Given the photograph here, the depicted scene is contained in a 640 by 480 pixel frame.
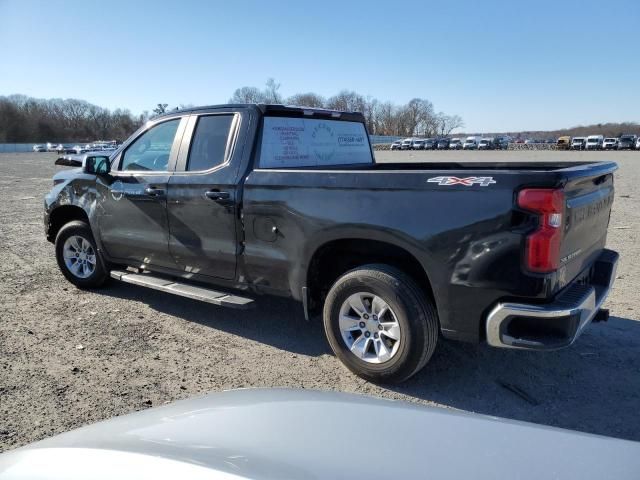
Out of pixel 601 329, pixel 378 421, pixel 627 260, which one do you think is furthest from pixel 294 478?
pixel 627 260

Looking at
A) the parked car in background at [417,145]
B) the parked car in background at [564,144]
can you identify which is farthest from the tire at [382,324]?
the parked car in background at [564,144]

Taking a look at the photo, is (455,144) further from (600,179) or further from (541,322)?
(541,322)

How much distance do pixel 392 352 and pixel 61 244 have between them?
4.34 metres

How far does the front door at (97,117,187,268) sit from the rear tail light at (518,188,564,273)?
3222mm

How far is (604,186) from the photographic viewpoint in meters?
3.94

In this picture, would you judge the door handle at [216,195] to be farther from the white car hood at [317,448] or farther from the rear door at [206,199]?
the white car hood at [317,448]

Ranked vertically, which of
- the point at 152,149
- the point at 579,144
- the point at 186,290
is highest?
the point at 579,144

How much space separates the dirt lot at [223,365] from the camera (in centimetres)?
347

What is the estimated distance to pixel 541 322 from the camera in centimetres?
319

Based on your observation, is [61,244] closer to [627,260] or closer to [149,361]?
[149,361]

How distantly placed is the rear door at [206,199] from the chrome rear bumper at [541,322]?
2240 mm

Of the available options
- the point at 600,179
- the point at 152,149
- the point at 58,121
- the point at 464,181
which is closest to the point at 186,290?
the point at 152,149

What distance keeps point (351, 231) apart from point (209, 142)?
1806 mm

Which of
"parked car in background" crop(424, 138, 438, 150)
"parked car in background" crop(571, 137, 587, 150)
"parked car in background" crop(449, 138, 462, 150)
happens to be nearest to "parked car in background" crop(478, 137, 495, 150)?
"parked car in background" crop(449, 138, 462, 150)
